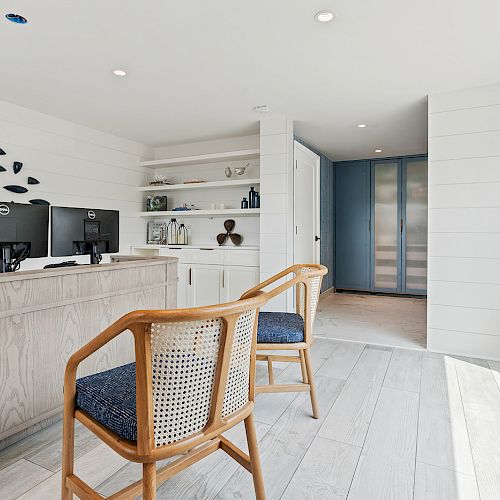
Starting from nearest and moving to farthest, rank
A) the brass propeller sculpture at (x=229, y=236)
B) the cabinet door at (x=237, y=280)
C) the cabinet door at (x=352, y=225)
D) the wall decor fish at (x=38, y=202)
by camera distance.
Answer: the wall decor fish at (x=38, y=202) < the cabinet door at (x=237, y=280) < the brass propeller sculpture at (x=229, y=236) < the cabinet door at (x=352, y=225)

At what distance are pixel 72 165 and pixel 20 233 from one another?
2.38 meters

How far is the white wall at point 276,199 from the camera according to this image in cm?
400

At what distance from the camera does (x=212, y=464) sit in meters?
1.71

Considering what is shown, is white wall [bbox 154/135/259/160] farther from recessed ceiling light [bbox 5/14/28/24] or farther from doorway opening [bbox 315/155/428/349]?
recessed ceiling light [bbox 5/14/28/24]

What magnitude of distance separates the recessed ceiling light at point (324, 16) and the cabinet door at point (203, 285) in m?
2.86

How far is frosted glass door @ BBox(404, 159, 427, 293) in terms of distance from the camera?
5.95 metres

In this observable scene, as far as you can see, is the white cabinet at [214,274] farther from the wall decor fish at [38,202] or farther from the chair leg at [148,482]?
the chair leg at [148,482]

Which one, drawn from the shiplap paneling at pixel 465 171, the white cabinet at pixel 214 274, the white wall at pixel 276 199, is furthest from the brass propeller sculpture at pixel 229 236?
the shiplap paneling at pixel 465 171

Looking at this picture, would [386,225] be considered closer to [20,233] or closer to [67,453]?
[20,233]

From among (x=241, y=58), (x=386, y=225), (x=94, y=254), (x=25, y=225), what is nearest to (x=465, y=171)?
(x=241, y=58)

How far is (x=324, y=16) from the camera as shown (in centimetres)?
218

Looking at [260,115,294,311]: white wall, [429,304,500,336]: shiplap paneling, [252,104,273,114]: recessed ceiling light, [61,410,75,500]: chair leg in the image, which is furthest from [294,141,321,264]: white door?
[61,410,75,500]: chair leg

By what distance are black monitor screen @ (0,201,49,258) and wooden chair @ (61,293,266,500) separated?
4.27 ft

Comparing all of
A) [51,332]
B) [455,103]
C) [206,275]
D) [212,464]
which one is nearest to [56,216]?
[51,332]
